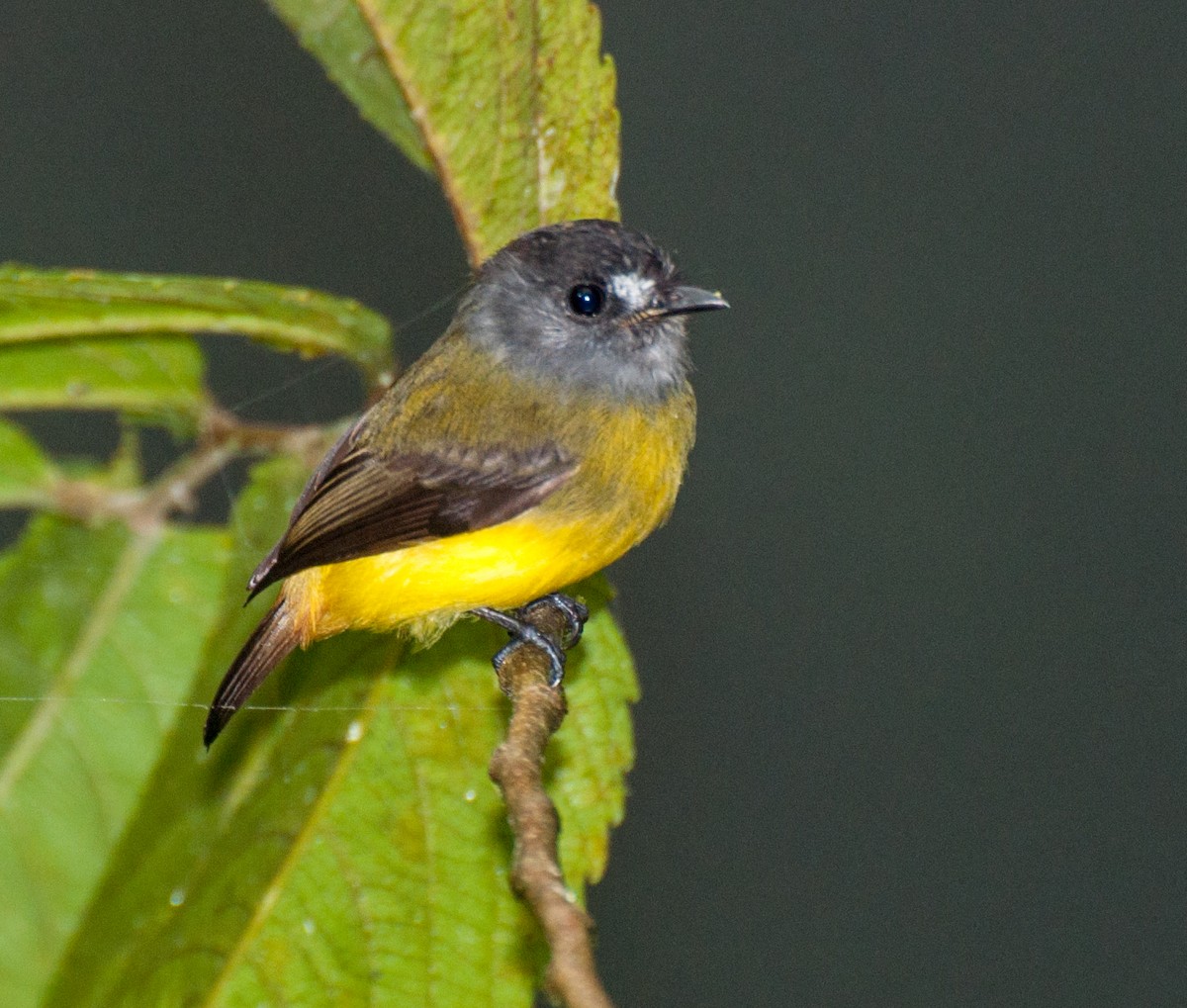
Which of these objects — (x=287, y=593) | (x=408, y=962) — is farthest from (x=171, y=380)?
(x=408, y=962)

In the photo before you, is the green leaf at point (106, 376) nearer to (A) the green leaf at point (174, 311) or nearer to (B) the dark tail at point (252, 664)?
(A) the green leaf at point (174, 311)

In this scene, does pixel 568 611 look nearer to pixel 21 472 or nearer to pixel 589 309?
pixel 589 309

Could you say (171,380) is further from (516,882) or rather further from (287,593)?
(516,882)

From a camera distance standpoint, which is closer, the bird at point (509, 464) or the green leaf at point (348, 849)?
the green leaf at point (348, 849)

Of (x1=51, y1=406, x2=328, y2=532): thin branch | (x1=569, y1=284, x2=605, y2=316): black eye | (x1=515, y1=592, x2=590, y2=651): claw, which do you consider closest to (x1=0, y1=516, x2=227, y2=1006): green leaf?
(x1=51, y1=406, x2=328, y2=532): thin branch

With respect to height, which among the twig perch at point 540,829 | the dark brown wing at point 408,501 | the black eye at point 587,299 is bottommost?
the twig perch at point 540,829

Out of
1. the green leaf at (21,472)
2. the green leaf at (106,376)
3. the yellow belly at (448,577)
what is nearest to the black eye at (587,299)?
the yellow belly at (448,577)

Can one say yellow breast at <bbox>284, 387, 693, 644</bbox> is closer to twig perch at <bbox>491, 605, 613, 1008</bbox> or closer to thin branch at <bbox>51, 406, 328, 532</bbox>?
twig perch at <bbox>491, 605, 613, 1008</bbox>
